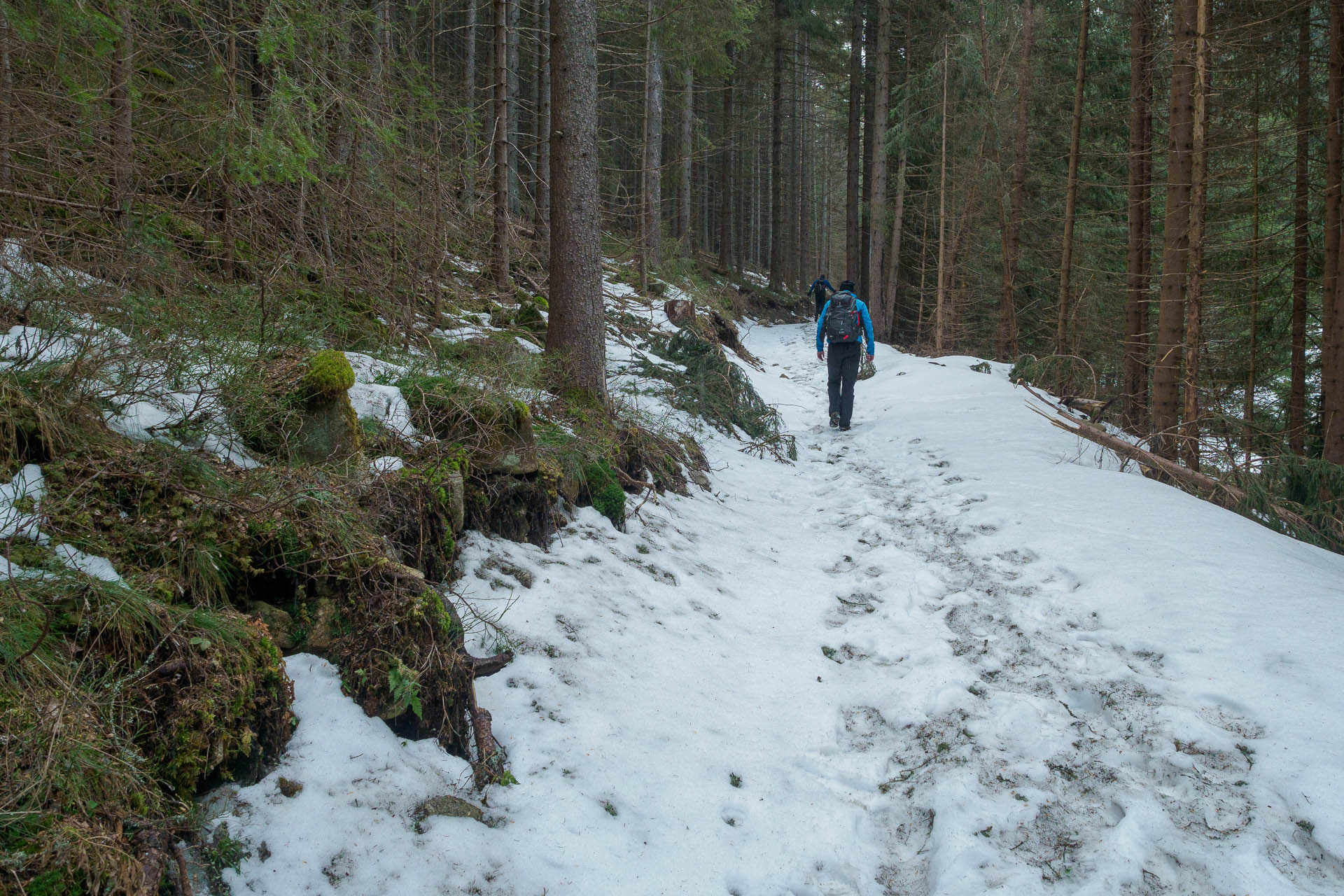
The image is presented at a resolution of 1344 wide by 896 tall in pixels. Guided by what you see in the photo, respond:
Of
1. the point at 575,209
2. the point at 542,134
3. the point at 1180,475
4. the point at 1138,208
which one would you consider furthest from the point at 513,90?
the point at 1180,475

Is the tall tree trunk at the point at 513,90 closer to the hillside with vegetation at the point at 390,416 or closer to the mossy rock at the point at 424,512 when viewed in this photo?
the hillside with vegetation at the point at 390,416

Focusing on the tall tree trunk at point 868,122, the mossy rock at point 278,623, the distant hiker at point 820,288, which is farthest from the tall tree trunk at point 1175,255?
the tall tree trunk at point 868,122

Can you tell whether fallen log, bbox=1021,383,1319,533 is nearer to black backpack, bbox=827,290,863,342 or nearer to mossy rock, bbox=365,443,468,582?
black backpack, bbox=827,290,863,342

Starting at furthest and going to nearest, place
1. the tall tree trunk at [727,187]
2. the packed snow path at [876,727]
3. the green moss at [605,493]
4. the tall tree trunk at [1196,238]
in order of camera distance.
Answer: the tall tree trunk at [727,187], the tall tree trunk at [1196,238], the green moss at [605,493], the packed snow path at [876,727]

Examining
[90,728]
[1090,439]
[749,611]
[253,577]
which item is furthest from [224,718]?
[1090,439]

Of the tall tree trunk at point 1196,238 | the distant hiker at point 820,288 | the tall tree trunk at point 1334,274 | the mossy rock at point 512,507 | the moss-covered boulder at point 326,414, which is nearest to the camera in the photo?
the moss-covered boulder at point 326,414

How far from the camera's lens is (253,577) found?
289 cm

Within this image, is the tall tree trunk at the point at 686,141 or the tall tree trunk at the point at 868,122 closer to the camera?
the tall tree trunk at the point at 686,141

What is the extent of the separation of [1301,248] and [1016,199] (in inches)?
284

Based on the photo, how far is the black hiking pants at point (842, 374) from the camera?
32.8 ft

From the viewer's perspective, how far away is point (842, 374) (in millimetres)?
10312

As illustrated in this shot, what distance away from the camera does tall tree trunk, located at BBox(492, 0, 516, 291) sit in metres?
8.33

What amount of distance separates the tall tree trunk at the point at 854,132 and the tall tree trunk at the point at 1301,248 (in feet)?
47.8

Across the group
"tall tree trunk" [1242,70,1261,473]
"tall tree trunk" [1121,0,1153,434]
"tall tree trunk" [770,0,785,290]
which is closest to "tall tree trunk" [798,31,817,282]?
"tall tree trunk" [770,0,785,290]
